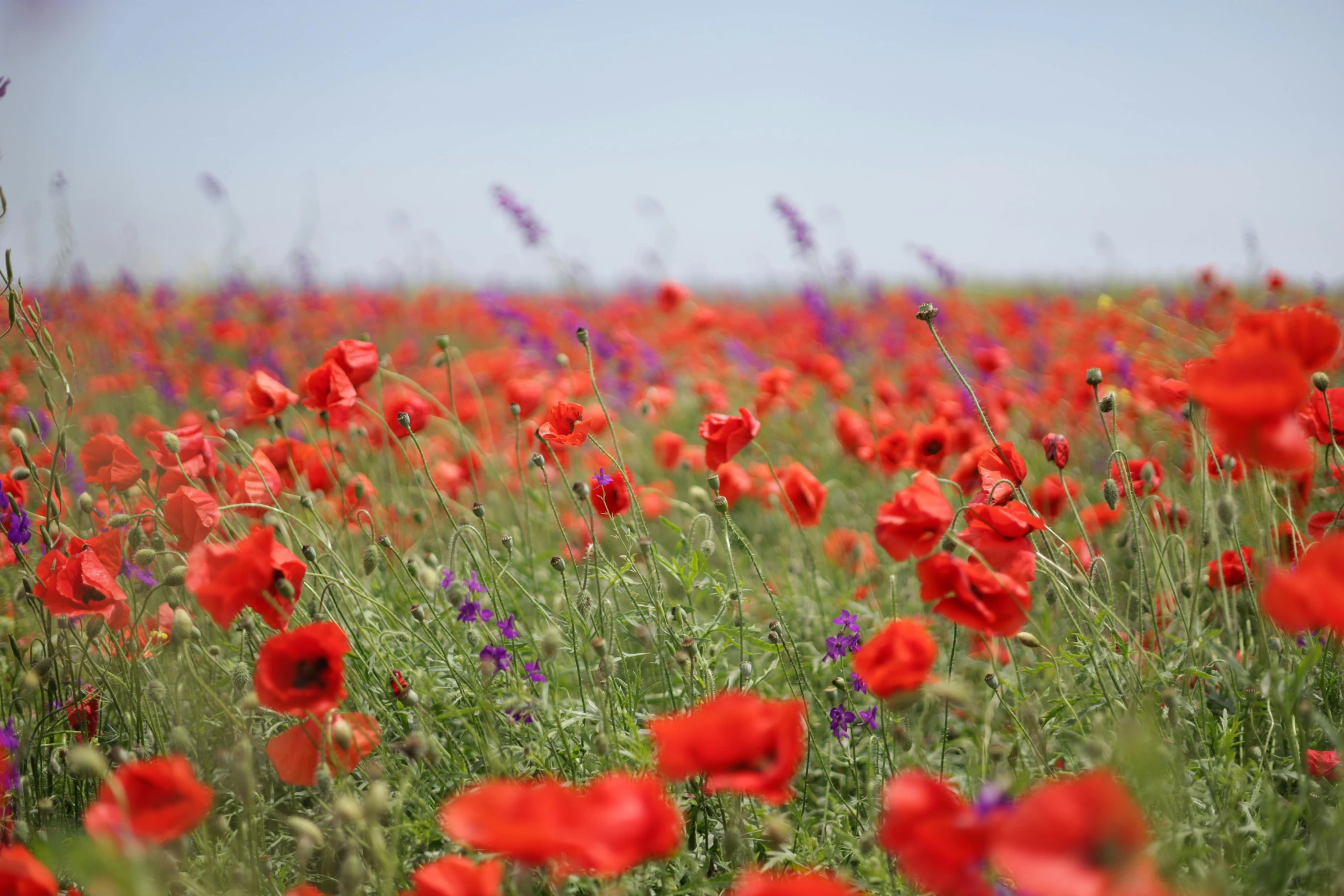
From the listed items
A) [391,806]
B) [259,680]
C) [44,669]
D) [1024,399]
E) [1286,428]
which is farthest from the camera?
[1024,399]

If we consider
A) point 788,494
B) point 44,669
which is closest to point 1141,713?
point 788,494

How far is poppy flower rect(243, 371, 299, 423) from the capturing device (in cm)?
192

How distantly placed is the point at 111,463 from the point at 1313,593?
2.32m

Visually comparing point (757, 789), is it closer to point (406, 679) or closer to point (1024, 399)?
point (406, 679)

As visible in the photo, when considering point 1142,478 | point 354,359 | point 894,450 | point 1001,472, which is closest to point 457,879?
point 1001,472

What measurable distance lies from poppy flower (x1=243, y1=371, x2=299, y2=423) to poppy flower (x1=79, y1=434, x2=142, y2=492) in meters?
0.27

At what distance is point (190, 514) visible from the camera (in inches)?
64.1

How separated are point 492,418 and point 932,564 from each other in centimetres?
383

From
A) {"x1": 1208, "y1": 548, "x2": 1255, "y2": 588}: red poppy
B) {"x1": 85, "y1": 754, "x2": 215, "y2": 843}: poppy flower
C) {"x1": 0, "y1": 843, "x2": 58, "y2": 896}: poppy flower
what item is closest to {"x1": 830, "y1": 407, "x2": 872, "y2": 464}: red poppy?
{"x1": 1208, "y1": 548, "x2": 1255, "y2": 588}: red poppy

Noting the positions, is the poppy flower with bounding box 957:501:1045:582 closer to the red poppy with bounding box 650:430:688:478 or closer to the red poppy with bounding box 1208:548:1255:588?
the red poppy with bounding box 1208:548:1255:588

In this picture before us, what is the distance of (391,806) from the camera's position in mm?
1336

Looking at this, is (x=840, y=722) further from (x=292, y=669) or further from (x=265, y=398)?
(x=265, y=398)

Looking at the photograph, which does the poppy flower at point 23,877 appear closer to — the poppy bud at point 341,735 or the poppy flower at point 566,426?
the poppy bud at point 341,735

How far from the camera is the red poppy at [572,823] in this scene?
0.78 metres
